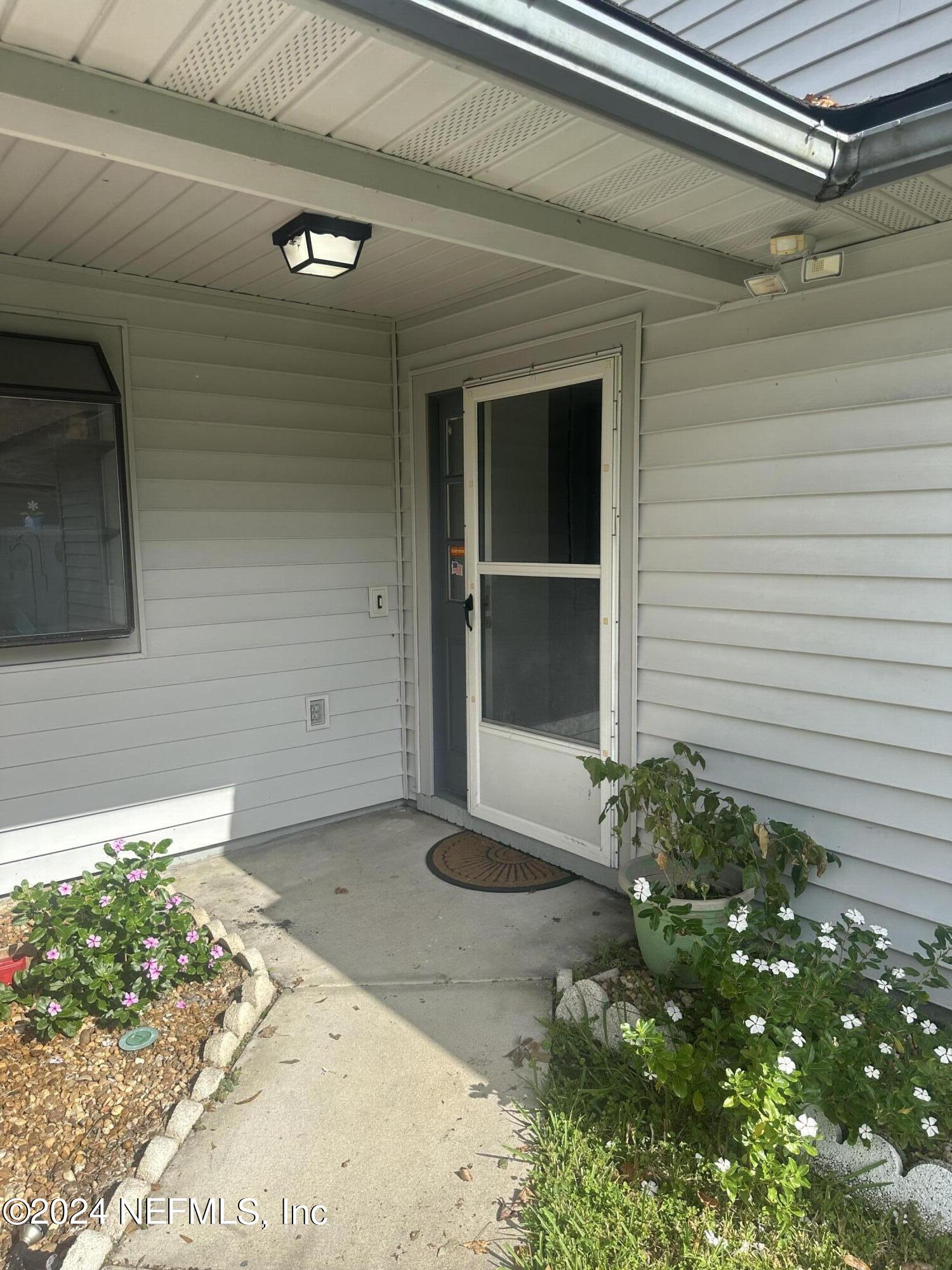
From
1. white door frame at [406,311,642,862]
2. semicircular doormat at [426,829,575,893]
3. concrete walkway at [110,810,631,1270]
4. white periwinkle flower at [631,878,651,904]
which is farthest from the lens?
semicircular doormat at [426,829,575,893]

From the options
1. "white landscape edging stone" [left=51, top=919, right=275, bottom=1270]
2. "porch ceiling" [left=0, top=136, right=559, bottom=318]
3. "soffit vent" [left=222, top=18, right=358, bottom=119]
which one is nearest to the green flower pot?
"white landscape edging stone" [left=51, top=919, right=275, bottom=1270]

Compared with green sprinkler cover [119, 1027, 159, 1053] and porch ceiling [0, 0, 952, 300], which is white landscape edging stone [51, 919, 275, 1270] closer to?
green sprinkler cover [119, 1027, 159, 1053]

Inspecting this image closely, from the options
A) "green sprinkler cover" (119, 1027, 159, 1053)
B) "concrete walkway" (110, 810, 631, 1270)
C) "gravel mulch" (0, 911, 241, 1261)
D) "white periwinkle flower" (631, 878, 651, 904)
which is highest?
"white periwinkle flower" (631, 878, 651, 904)

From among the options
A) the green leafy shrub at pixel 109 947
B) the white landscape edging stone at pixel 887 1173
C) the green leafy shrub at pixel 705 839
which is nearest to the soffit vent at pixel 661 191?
the green leafy shrub at pixel 705 839

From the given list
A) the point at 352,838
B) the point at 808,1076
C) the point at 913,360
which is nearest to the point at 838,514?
the point at 913,360

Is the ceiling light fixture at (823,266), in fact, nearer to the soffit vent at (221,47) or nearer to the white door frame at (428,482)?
the white door frame at (428,482)

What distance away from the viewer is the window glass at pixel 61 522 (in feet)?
10.5

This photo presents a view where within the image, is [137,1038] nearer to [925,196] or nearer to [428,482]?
[428,482]

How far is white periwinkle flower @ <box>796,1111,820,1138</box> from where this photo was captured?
1769 millimetres

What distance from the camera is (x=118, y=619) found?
3518mm

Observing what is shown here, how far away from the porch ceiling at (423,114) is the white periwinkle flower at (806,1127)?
2076 mm

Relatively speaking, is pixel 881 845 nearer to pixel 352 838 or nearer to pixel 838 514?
pixel 838 514

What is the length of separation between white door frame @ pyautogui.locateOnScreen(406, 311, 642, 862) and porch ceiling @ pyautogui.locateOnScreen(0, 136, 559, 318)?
0.30 meters

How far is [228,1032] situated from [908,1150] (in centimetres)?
179
